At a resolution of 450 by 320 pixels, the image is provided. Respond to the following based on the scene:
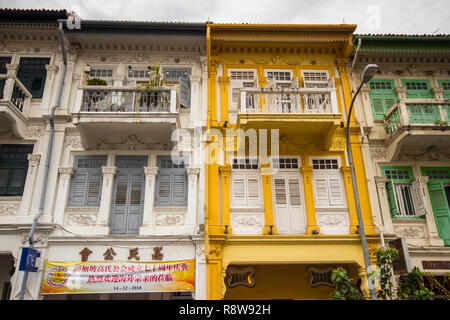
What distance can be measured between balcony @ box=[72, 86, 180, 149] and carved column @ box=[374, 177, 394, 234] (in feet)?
22.5

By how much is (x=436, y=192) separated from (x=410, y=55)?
5.15 m

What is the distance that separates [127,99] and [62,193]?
3.55m

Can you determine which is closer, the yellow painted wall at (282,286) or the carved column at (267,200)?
the carved column at (267,200)

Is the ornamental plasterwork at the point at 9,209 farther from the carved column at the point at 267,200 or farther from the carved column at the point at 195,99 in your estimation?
the carved column at the point at 267,200

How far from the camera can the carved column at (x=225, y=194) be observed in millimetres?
10477

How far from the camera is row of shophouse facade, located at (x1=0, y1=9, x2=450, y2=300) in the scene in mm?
10164

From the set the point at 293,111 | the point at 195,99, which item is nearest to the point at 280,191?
the point at 293,111

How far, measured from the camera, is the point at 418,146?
11664mm

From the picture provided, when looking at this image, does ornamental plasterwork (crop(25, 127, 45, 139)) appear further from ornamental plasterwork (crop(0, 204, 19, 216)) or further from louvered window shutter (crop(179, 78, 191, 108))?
louvered window shutter (crop(179, 78, 191, 108))

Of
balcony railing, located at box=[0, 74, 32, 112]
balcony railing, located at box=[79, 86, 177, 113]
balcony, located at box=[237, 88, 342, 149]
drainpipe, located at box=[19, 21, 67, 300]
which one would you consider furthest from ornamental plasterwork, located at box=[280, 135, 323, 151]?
balcony railing, located at box=[0, 74, 32, 112]

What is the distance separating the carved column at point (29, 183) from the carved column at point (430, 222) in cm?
1220

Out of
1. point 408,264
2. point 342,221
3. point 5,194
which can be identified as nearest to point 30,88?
point 5,194

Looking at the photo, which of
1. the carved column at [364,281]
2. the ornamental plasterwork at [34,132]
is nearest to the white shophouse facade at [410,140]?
the carved column at [364,281]

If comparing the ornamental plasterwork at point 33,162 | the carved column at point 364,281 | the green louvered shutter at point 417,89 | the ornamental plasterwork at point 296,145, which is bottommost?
the carved column at point 364,281
